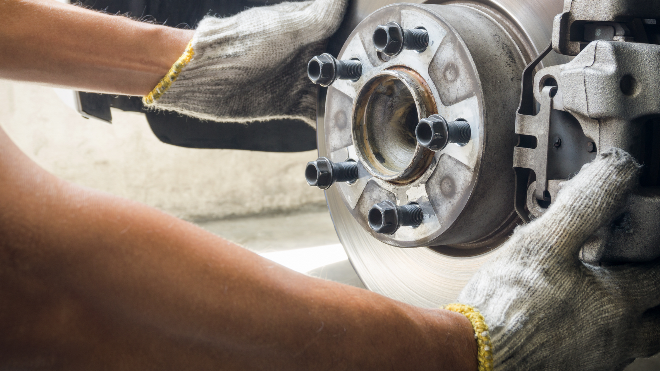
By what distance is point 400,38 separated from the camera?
78cm

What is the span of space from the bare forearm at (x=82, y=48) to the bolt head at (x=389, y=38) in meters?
0.44

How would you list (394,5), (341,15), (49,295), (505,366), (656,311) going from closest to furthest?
1. (49,295)
2. (505,366)
3. (656,311)
4. (394,5)
5. (341,15)

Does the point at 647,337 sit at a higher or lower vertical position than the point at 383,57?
lower

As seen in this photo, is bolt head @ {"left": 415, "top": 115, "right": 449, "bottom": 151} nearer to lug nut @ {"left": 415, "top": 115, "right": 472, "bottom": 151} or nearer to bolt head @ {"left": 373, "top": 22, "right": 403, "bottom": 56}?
lug nut @ {"left": 415, "top": 115, "right": 472, "bottom": 151}

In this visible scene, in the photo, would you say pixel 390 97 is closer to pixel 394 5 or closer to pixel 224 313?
pixel 394 5

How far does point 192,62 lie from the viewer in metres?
1.04

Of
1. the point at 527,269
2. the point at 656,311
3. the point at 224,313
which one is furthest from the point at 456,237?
the point at 224,313

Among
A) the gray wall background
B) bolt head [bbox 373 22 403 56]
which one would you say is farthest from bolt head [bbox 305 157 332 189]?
the gray wall background

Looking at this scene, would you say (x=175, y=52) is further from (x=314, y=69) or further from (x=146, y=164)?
(x=146, y=164)

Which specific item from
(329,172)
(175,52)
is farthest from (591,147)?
(175,52)

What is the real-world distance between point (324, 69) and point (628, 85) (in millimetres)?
451

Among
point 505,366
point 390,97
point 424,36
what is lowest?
point 505,366

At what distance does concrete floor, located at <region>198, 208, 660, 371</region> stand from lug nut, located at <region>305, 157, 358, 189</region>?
421 millimetres

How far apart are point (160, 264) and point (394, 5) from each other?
572mm
